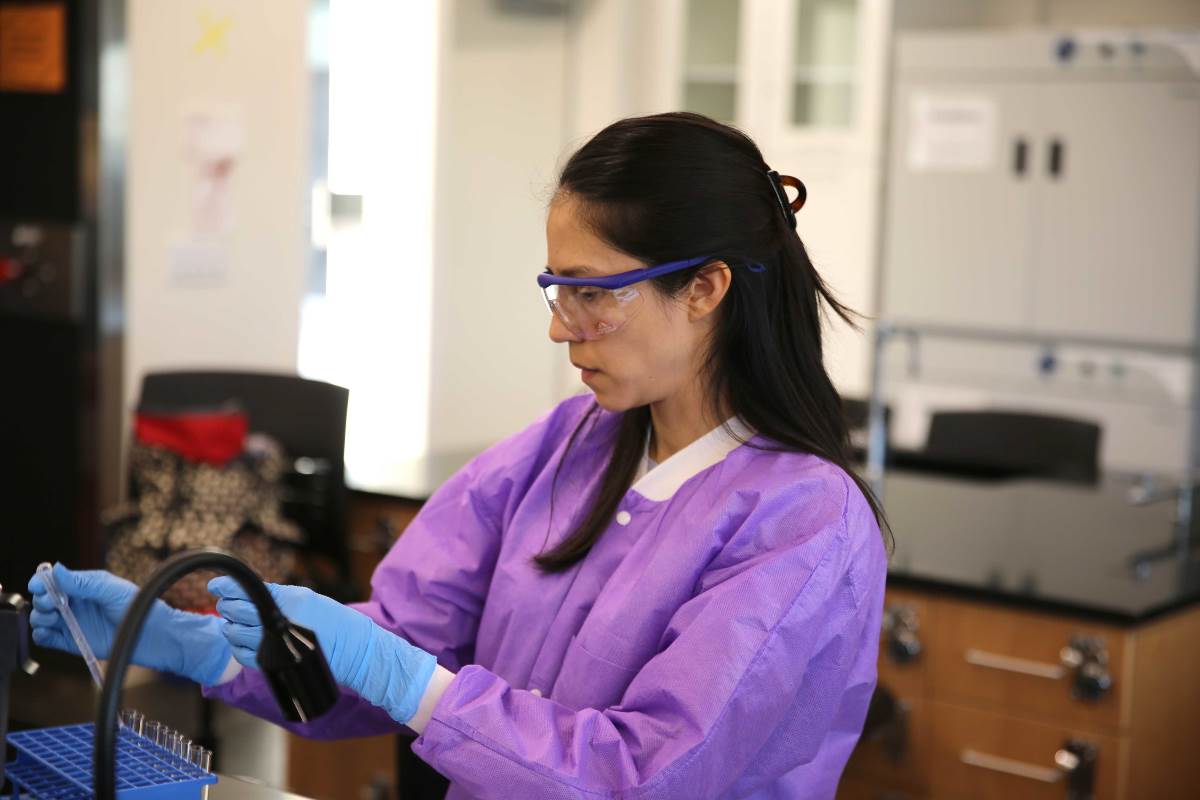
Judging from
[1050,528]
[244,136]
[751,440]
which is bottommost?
[1050,528]

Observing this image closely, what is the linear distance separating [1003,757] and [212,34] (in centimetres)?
230

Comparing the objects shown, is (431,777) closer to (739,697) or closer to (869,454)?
(739,697)

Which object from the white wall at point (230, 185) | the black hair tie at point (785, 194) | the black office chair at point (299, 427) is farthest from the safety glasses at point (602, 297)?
the white wall at point (230, 185)

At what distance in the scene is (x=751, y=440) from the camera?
1.46m

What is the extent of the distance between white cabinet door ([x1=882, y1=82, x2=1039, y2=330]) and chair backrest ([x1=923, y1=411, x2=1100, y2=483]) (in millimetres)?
1381

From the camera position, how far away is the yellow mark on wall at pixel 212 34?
3.39 metres

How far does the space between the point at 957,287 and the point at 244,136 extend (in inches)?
96.5

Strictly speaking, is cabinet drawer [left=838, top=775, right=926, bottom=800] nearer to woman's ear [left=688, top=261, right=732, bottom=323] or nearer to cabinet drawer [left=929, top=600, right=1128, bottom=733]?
cabinet drawer [left=929, top=600, right=1128, bottom=733]

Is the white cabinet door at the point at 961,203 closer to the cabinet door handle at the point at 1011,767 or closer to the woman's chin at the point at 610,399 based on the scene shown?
the cabinet door handle at the point at 1011,767

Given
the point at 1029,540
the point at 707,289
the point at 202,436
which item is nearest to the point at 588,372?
the point at 707,289

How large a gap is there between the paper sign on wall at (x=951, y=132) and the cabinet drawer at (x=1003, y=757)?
2877 mm

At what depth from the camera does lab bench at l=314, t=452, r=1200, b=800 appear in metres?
2.19

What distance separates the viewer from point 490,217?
5340 mm

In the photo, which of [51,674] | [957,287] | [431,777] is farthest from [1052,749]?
[957,287]
